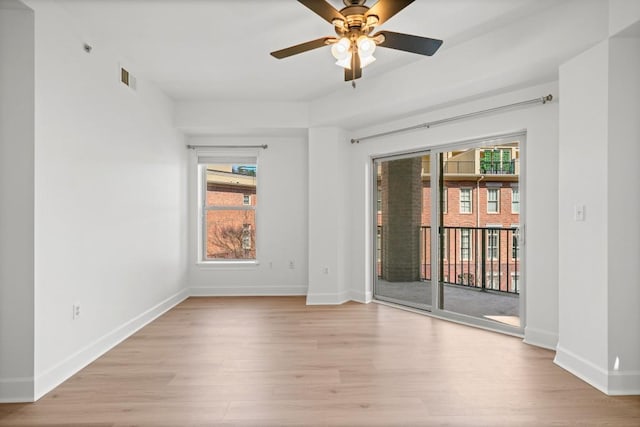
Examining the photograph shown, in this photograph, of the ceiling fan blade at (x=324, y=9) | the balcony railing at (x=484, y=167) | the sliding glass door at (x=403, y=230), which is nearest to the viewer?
the ceiling fan blade at (x=324, y=9)

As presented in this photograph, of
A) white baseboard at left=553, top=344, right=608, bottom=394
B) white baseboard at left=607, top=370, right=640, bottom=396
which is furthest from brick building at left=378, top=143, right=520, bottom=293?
white baseboard at left=607, top=370, right=640, bottom=396

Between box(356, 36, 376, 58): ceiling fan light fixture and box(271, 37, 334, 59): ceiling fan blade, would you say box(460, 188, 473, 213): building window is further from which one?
box(271, 37, 334, 59): ceiling fan blade

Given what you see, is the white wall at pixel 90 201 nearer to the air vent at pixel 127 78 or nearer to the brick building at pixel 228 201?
the air vent at pixel 127 78

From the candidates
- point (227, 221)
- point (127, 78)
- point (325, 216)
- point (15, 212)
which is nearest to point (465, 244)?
point (325, 216)

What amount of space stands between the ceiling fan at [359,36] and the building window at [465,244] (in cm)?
246

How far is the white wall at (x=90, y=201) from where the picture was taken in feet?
8.07

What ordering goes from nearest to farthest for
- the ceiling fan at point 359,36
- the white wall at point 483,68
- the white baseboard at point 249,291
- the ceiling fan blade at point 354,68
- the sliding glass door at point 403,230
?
the ceiling fan at point 359,36 → the ceiling fan blade at point 354,68 → the white wall at point 483,68 → the sliding glass door at point 403,230 → the white baseboard at point 249,291

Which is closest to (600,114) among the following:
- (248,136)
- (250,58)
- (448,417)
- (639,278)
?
(639,278)

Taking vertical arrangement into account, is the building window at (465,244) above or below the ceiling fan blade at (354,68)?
below

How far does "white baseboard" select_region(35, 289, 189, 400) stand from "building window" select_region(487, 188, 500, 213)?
4.07 meters

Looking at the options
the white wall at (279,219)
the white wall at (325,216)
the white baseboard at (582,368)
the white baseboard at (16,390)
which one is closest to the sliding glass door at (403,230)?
the white wall at (325,216)

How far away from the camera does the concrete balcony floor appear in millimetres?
3896

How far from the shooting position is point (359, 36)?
2375mm

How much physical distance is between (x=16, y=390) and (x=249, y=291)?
3.29m
